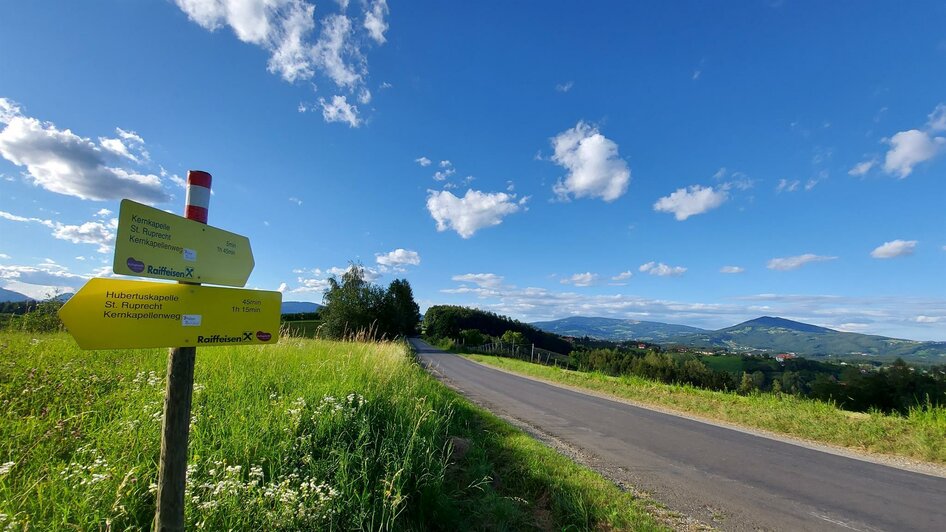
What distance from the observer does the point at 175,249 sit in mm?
2143

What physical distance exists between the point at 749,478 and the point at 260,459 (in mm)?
7709

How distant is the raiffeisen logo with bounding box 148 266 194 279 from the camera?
2.03 metres

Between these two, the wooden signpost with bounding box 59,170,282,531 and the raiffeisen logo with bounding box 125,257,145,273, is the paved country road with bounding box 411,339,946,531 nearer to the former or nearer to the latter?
the wooden signpost with bounding box 59,170,282,531

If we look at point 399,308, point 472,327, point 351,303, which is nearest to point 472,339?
point 472,327

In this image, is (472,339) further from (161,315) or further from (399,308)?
(161,315)

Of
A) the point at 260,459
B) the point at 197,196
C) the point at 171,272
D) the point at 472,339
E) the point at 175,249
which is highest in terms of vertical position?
the point at 197,196

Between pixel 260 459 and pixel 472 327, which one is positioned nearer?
pixel 260 459

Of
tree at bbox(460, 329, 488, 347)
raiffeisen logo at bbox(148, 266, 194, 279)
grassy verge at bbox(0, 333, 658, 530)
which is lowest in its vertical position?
tree at bbox(460, 329, 488, 347)

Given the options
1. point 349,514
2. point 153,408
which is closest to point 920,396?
point 349,514

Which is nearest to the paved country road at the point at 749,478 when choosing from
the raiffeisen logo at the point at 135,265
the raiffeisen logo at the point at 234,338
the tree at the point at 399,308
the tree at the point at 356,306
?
the raiffeisen logo at the point at 234,338

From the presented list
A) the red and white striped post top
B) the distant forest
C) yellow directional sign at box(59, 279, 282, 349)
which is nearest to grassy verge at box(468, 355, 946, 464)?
the distant forest

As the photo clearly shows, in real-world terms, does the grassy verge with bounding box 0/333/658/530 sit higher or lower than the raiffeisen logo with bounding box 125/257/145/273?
lower

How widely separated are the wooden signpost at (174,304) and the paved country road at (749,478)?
584 centimetres

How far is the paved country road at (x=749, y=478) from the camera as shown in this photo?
5.06 m
